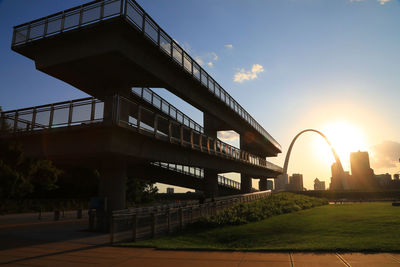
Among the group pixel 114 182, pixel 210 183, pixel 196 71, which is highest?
pixel 196 71

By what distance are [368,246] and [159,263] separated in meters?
6.38

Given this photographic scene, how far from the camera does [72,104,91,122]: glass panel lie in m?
14.2

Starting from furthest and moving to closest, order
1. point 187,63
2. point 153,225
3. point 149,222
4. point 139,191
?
point 139,191 → point 187,63 → point 149,222 → point 153,225

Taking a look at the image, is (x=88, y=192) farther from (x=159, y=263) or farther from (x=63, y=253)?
(x=159, y=263)

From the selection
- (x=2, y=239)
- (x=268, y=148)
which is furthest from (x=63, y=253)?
(x=268, y=148)

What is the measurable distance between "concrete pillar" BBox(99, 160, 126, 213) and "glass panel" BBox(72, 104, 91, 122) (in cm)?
399

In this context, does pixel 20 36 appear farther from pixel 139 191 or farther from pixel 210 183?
pixel 139 191

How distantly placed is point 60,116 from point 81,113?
1.36 m

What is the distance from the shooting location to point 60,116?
14.8 m

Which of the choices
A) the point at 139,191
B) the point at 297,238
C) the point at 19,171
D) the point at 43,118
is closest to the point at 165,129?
the point at 43,118

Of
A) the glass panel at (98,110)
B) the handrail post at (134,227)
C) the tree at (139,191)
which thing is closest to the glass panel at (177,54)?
the glass panel at (98,110)

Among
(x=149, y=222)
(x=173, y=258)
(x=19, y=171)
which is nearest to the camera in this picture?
(x=173, y=258)

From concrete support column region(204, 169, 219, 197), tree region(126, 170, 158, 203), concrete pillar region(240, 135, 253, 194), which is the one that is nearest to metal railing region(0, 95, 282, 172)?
concrete support column region(204, 169, 219, 197)

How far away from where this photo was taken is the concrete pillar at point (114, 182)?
17.1 m
